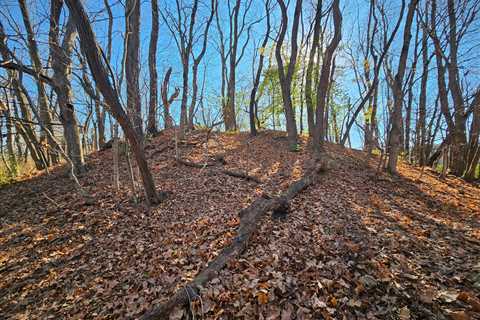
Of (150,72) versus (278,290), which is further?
(150,72)

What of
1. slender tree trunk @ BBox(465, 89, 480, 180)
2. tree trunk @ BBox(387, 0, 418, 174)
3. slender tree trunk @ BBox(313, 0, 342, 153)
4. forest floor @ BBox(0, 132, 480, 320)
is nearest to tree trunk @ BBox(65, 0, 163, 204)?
forest floor @ BBox(0, 132, 480, 320)

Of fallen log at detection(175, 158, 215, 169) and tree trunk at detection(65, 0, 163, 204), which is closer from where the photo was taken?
tree trunk at detection(65, 0, 163, 204)

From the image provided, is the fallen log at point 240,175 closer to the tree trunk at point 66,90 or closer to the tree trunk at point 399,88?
the tree trunk at point 66,90

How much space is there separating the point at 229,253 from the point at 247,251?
1.05 feet

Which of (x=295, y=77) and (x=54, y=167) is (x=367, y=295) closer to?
(x=54, y=167)

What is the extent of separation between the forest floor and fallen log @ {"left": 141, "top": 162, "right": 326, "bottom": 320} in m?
0.10

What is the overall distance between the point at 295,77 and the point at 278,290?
12.1 meters

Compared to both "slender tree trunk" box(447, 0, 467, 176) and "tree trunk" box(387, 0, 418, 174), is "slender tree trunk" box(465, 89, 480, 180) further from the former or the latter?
"tree trunk" box(387, 0, 418, 174)

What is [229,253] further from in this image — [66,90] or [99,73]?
[66,90]

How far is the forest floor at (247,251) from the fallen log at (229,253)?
0.10m

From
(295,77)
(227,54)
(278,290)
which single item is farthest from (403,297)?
(227,54)

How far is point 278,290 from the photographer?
91.0 inches

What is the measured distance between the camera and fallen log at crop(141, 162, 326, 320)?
6.93 feet

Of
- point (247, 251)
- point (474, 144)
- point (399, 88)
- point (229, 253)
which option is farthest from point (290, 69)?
point (229, 253)
